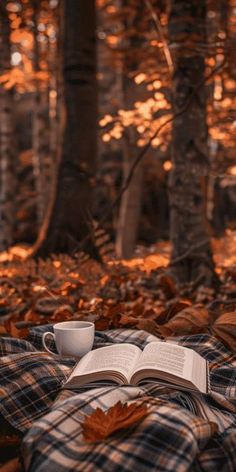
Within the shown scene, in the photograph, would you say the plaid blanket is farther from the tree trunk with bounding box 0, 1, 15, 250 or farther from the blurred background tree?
the tree trunk with bounding box 0, 1, 15, 250

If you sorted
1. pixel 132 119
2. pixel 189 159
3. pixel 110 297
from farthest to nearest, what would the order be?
pixel 132 119 → pixel 189 159 → pixel 110 297

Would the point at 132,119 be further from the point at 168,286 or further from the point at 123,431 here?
the point at 123,431

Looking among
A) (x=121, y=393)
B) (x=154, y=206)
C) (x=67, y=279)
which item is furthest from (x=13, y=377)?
(x=154, y=206)

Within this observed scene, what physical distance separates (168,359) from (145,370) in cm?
16

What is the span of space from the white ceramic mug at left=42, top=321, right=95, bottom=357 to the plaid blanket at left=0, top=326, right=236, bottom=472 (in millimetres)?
112

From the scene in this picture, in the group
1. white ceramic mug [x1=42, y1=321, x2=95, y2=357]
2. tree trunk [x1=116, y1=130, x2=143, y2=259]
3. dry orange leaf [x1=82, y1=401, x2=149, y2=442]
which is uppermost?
dry orange leaf [x1=82, y1=401, x2=149, y2=442]

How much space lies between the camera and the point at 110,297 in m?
4.38

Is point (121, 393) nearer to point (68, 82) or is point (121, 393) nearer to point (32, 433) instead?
point (32, 433)

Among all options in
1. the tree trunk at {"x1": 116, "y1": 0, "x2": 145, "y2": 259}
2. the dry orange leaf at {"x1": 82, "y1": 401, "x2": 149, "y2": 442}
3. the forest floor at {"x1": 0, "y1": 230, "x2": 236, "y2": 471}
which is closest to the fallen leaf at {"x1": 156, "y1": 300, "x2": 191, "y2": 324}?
the forest floor at {"x1": 0, "y1": 230, "x2": 236, "y2": 471}

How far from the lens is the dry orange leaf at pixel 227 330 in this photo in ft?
8.86

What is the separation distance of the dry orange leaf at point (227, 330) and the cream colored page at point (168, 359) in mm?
→ 419

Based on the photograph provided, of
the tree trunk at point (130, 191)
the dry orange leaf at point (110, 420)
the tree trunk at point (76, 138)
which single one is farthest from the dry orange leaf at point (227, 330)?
the tree trunk at point (130, 191)

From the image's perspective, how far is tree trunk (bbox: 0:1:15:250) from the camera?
27.1 feet

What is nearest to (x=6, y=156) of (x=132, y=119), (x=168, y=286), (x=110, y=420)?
(x=132, y=119)
